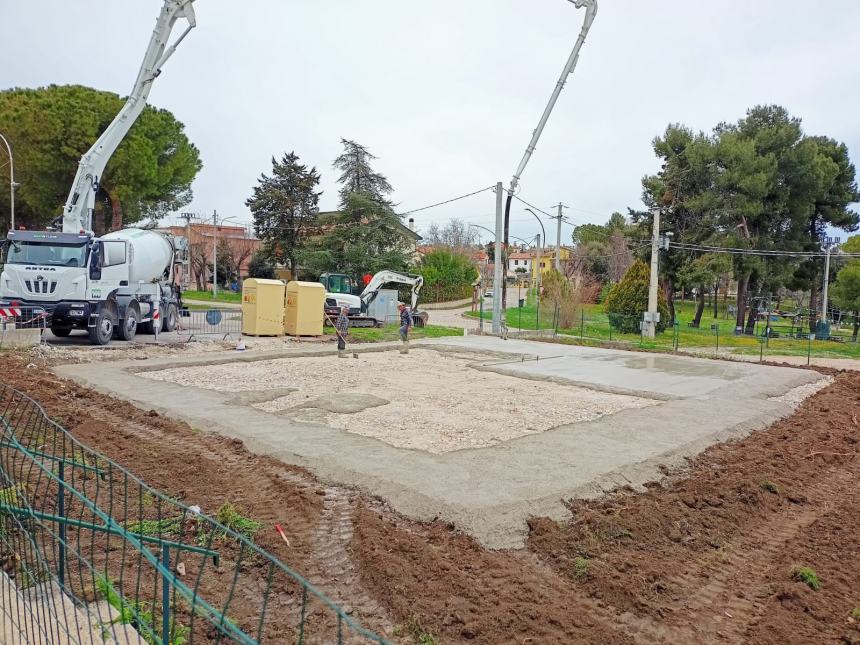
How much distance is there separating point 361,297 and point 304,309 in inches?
254

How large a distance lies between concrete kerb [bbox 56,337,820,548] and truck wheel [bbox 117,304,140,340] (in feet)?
22.6

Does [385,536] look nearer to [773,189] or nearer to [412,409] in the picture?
[412,409]

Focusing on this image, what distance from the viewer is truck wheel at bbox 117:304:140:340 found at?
19.8m

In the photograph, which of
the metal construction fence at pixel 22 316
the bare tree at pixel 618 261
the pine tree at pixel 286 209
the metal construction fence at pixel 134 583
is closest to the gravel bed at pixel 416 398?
the metal construction fence at pixel 134 583

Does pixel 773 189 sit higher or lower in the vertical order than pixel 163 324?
higher

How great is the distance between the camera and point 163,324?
921 inches

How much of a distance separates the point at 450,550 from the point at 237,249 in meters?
62.8

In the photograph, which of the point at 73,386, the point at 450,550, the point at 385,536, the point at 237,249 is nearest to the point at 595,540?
the point at 450,550

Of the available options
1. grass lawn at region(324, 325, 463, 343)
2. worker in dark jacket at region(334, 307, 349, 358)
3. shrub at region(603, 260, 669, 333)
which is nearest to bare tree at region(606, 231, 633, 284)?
shrub at region(603, 260, 669, 333)

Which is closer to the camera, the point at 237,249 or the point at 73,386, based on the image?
the point at 73,386

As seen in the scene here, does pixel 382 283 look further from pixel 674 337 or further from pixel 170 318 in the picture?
pixel 674 337

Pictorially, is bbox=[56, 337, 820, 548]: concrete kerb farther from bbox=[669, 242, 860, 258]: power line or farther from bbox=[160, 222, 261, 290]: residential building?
bbox=[160, 222, 261, 290]: residential building

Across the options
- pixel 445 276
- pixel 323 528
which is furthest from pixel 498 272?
pixel 445 276

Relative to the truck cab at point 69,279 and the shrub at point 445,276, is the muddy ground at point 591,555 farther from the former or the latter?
the shrub at point 445,276
